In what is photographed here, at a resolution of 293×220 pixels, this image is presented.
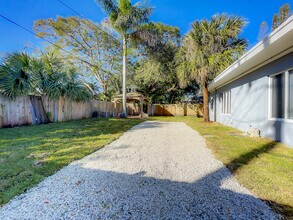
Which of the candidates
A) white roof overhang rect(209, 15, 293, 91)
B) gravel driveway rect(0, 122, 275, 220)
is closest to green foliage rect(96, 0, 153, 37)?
white roof overhang rect(209, 15, 293, 91)

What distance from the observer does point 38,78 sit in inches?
376

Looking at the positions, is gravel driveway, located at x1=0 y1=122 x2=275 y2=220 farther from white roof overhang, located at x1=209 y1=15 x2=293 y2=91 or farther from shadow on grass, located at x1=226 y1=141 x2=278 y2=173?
white roof overhang, located at x1=209 y1=15 x2=293 y2=91

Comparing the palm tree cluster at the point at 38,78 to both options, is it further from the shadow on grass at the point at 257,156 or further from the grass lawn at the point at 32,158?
the shadow on grass at the point at 257,156

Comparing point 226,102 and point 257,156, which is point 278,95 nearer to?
point 257,156

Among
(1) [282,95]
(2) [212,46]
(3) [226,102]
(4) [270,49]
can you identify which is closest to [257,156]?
(1) [282,95]

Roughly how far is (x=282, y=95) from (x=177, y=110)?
667 inches

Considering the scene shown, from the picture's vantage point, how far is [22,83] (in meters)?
8.22

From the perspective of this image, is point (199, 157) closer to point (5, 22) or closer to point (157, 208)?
point (157, 208)

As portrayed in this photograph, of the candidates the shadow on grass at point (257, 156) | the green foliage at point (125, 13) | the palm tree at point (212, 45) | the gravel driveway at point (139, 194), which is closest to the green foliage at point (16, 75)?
the gravel driveway at point (139, 194)

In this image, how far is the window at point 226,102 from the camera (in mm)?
10695

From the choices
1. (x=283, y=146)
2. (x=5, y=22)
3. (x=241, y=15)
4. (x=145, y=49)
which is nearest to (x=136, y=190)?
(x=283, y=146)

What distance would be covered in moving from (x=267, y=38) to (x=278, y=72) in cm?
146

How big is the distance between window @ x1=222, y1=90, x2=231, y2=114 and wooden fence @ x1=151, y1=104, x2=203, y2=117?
32.8 ft

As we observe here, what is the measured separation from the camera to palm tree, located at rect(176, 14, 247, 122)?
10930 mm
